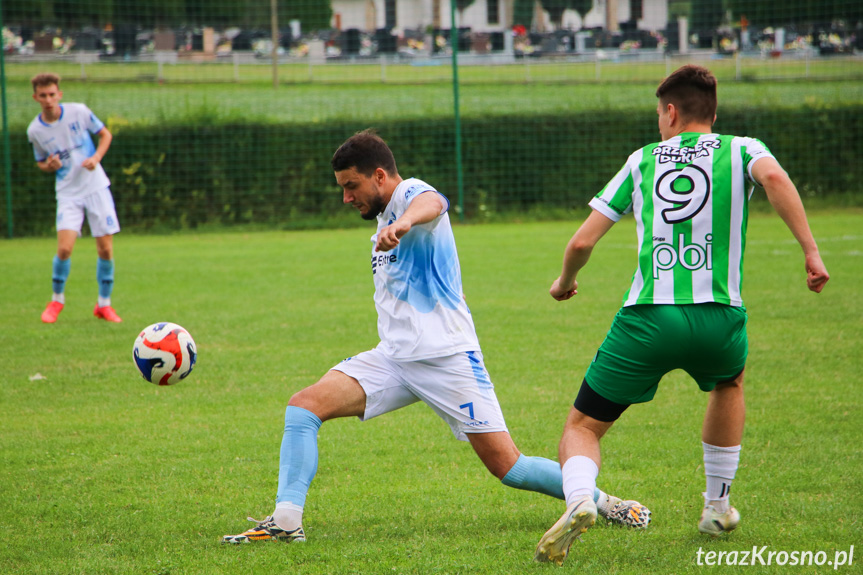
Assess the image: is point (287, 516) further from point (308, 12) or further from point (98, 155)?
point (308, 12)

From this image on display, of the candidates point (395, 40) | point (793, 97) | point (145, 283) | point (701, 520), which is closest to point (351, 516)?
A: point (701, 520)

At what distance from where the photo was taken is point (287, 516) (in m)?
3.62

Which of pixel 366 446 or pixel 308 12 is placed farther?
pixel 308 12

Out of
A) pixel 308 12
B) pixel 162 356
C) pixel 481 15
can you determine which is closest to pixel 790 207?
pixel 162 356

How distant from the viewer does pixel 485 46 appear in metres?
24.4

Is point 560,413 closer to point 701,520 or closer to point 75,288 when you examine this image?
point 701,520

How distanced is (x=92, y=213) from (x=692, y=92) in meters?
7.41

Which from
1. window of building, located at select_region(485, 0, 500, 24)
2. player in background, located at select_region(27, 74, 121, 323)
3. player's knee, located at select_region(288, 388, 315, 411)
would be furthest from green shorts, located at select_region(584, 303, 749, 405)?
window of building, located at select_region(485, 0, 500, 24)

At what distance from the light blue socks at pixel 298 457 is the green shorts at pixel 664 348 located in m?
1.23

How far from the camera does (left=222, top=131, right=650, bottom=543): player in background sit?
12.2 feet

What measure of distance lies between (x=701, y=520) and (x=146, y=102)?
2326cm

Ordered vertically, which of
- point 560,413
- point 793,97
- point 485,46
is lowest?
point 560,413

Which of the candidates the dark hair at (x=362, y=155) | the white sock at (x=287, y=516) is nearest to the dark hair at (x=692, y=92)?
the dark hair at (x=362, y=155)

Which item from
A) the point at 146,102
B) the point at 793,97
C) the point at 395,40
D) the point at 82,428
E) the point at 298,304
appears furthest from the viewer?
the point at 395,40
